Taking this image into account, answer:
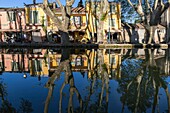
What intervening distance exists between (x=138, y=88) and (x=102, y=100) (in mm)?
1945

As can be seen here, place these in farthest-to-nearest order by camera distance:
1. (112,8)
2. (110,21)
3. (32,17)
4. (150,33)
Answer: (112,8) → (110,21) → (32,17) → (150,33)

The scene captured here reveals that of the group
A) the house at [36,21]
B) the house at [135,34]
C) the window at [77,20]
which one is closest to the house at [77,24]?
the window at [77,20]

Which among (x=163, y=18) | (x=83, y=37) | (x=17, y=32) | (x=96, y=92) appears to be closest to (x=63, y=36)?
(x=83, y=37)

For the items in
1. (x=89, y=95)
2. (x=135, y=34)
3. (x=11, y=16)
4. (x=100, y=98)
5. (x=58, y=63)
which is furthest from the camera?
(x=135, y=34)

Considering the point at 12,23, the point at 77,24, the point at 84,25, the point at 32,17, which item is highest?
the point at 32,17

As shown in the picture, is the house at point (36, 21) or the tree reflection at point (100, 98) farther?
the house at point (36, 21)

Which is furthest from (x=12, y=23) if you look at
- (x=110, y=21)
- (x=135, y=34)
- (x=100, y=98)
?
(x=100, y=98)

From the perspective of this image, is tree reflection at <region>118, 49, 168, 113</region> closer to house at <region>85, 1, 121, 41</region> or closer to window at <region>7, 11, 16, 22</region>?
house at <region>85, 1, 121, 41</region>

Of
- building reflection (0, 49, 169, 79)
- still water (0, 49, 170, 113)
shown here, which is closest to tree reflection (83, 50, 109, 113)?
still water (0, 49, 170, 113)

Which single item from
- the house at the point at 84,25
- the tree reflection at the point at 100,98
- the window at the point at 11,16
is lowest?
the tree reflection at the point at 100,98

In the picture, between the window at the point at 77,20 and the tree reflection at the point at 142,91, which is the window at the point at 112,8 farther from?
the tree reflection at the point at 142,91

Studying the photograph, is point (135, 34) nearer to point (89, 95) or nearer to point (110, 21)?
point (110, 21)

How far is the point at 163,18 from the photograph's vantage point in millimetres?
52875

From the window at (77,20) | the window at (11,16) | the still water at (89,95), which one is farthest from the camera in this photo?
the window at (11,16)
